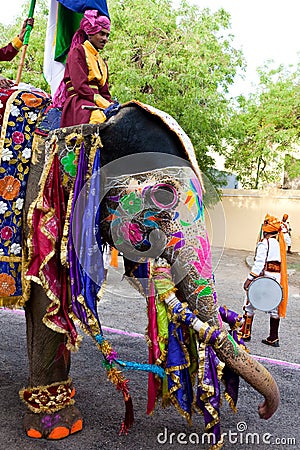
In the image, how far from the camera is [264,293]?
4996 mm

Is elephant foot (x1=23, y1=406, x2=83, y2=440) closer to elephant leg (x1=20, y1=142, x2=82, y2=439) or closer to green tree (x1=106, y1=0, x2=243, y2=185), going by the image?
elephant leg (x1=20, y1=142, x2=82, y2=439)

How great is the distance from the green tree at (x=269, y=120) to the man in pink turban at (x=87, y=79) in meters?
10.3

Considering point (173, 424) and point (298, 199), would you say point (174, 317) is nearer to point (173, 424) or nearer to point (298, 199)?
point (173, 424)

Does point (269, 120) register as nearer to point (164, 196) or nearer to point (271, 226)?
point (271, 226)

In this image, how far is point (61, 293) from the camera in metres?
2.96

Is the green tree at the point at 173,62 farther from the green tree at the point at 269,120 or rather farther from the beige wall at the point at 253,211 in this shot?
the beige wall at the point at 253,211

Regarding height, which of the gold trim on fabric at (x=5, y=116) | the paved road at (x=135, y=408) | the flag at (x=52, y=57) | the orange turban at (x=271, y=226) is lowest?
the paved road at (x=135, y=408)

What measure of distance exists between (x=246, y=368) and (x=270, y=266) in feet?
10.1

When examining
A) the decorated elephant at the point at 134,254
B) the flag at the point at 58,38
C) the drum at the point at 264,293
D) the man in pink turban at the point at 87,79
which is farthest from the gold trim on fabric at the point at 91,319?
the drum at the point at 264,293

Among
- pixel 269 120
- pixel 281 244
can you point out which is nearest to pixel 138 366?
pixel 281 244

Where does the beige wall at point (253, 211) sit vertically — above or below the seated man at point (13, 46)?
below

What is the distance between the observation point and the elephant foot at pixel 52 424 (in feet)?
9.95

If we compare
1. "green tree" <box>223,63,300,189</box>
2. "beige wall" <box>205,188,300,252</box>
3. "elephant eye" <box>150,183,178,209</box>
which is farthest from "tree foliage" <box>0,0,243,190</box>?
"elephant eye" <box>150,183,178,209</box>

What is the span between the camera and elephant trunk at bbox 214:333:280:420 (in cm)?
276
